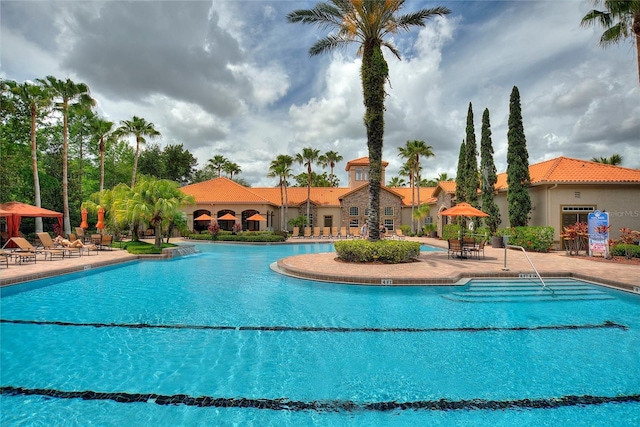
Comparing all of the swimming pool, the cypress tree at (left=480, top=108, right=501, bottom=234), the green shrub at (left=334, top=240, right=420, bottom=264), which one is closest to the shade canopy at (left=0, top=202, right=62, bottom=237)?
the swimming pool

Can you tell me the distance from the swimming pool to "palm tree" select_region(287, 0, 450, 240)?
661 centimetres

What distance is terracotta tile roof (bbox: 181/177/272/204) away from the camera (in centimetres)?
3509

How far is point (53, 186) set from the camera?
30.5m

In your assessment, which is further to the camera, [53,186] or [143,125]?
[143,125]

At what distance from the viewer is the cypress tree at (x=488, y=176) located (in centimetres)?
2472

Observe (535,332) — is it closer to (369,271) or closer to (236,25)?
(369,271)

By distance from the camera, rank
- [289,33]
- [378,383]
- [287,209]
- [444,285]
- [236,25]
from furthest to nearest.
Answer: [287,209] → [289,33] → [236,25] → [444,285] → [378,383]

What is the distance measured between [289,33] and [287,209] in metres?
24.9

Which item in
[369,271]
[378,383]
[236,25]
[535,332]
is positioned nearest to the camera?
[378,383]

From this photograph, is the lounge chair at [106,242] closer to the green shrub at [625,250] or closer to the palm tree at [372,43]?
the palm tree at [372,43]

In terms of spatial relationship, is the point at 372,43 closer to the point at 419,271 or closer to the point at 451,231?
the point at 419,271

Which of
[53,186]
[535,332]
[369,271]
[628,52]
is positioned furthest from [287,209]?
[535,332]

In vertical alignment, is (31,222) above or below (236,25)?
below

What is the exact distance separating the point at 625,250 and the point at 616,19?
453 inches
